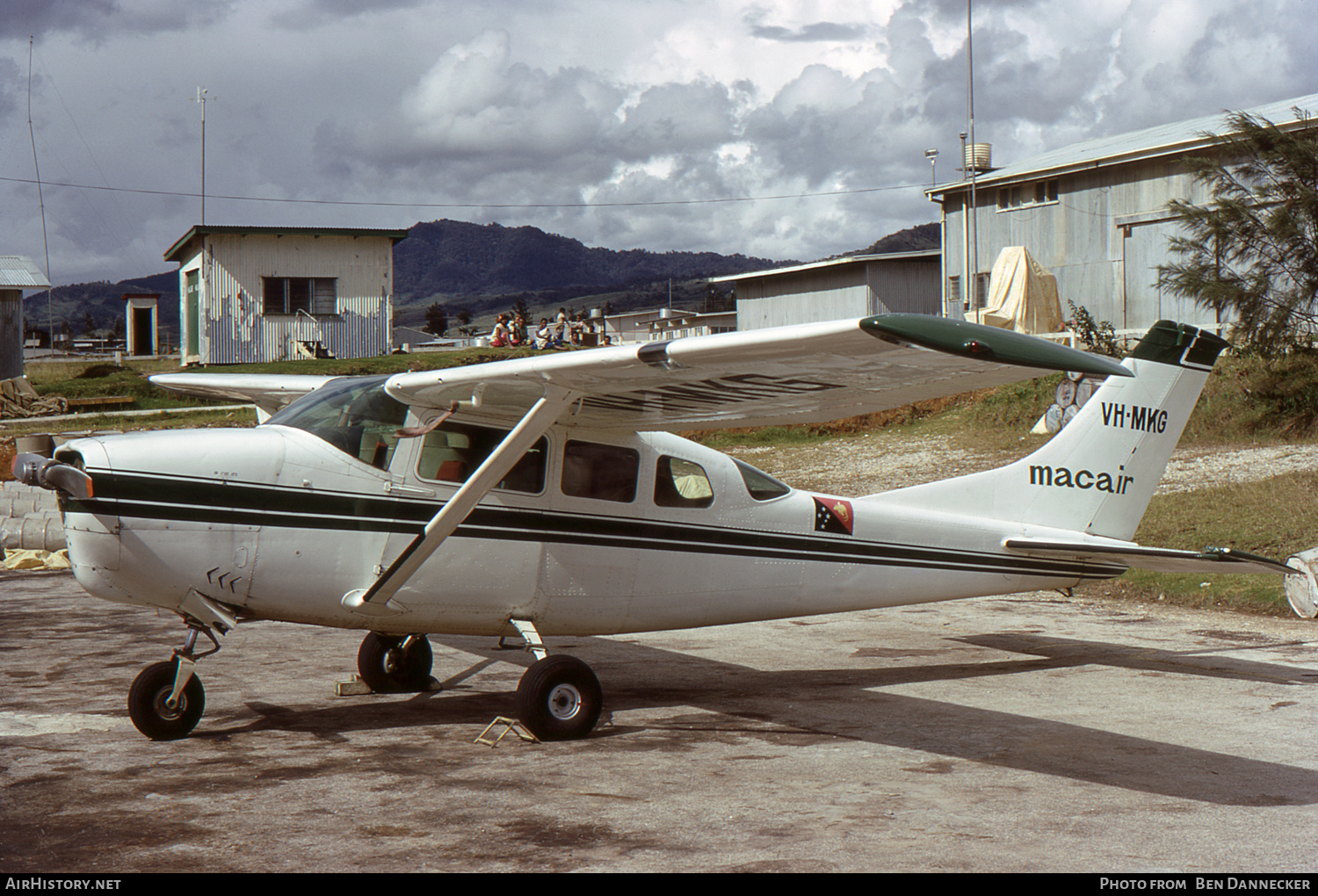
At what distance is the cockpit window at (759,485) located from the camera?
26.6 feet

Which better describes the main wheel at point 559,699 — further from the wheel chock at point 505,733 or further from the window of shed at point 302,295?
the window of shed at point 302,295

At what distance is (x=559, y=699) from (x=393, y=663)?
1.89 meters

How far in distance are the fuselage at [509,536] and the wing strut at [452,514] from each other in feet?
0.31

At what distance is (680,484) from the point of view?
7.80 meters

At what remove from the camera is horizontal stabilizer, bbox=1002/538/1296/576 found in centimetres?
719

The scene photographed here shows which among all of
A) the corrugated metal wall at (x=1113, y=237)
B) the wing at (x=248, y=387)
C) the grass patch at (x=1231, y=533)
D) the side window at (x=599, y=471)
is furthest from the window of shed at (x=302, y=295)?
the side window at (x=599, y=471)

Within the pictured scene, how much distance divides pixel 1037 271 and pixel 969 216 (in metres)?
5.83

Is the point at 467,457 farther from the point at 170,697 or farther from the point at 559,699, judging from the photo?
the point at 170,697

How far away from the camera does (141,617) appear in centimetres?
1142

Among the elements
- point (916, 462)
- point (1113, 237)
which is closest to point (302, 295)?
point (916, 462)

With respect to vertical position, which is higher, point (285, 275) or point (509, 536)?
point (285, 275)

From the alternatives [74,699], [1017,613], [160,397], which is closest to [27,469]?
[74,699]

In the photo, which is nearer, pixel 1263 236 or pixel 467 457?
pixel 467 457
